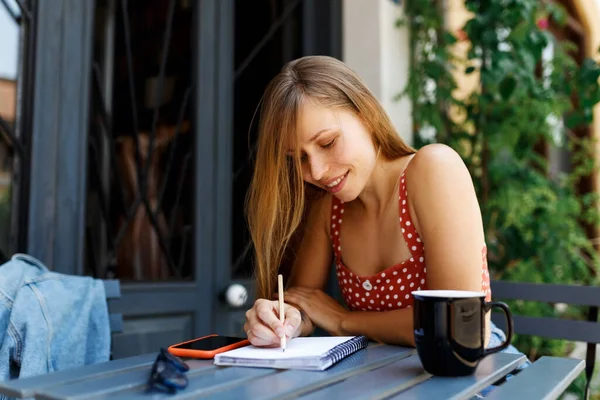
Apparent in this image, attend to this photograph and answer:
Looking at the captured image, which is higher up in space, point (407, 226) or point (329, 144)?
point (329, 144)

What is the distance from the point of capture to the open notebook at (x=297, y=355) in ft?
3.26

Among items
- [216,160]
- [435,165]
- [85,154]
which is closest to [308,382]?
[435,165]

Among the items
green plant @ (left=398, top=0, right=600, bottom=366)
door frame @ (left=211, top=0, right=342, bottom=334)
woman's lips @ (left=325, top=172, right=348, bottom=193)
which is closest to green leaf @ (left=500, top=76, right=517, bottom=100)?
green plant @ (left=398, top=0, right=600, bottom=366)

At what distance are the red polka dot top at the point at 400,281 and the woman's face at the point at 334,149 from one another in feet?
0.41

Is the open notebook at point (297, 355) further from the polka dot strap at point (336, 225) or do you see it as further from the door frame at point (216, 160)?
the door frame at point (216, 160)

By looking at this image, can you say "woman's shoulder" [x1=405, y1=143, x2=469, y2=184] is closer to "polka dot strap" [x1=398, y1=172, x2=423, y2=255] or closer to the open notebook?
"polka dot strap" [x1=398, y1=172, x2=423, y2=255]

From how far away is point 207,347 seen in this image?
1.14 metres

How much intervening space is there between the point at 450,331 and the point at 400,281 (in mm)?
540

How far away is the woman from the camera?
51.6 inches

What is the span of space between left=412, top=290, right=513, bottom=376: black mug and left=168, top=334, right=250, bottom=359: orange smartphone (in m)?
0.37

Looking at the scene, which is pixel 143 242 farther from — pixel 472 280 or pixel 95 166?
pixel 472 280

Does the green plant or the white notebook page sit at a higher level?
the green plant

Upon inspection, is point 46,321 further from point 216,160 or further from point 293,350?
point 216,160

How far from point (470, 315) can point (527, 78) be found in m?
1.85
